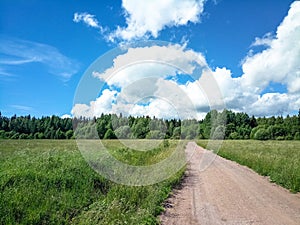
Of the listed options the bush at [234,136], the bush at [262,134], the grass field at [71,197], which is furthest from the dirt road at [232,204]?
the bush at [234,136]

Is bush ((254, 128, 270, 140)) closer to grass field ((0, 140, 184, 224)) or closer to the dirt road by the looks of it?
the dirt road

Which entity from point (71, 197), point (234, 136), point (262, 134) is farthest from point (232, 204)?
point (234, 136)

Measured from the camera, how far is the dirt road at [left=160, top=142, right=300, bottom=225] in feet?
22.2

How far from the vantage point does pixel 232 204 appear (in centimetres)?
820

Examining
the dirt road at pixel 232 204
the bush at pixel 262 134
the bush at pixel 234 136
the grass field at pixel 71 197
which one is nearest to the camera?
the grass field at pixel 71 197

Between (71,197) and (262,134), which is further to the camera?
(262,134)

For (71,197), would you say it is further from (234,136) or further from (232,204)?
(234,136)

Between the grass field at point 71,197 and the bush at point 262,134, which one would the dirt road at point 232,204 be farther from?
the bush at point 262,134

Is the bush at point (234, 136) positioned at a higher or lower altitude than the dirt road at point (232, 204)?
higher

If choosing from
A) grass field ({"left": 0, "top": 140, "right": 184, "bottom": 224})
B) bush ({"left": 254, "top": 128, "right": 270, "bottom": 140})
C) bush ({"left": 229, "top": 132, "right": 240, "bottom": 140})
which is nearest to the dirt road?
grass field ({"left": 0, "top": 140, "right": 184, "bottom": 224})

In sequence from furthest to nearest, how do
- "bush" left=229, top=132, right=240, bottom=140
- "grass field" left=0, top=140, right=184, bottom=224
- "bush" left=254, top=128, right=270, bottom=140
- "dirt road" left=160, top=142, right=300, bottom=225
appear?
1. "bush" left=229, top=132, right=240, bottom=140
2. "bush" left=254, top=128, right=270, bottom=140
3. "dirt road" left=160, top=142, right=300, bottom=225
4. "grass field" left=0, top=140, right=184, bottom=224

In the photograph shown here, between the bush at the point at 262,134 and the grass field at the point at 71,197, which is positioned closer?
the grass field at the point at 71,197

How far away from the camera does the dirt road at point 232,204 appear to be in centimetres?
675

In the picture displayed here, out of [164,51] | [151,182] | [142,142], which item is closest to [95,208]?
[151,182]
